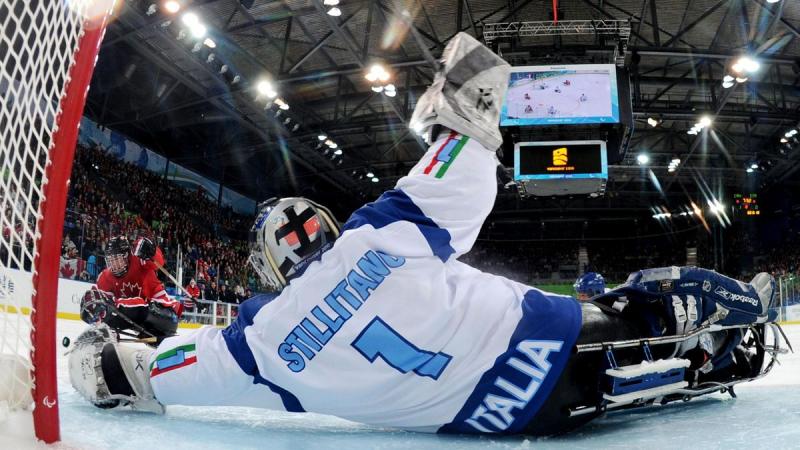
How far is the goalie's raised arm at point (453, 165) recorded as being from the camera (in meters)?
1.31

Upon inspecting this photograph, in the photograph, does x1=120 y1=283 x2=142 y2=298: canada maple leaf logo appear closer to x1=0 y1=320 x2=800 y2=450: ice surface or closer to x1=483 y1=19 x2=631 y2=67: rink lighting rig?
x1=0 y1=320 x2=800 y2=450: ice surface

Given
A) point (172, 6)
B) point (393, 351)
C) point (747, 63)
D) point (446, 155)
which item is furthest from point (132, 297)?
point (747, 63)

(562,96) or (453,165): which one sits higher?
(562,96)

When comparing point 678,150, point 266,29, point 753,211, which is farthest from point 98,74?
point 753,211

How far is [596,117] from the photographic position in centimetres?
722

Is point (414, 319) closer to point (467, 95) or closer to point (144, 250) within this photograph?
point (467, 95)

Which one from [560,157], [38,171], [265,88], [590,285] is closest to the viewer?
[38,171]

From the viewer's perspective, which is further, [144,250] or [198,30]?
[198,30]

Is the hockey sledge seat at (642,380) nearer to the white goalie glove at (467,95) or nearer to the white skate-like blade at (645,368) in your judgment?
the white skate-like blade at (645,368)

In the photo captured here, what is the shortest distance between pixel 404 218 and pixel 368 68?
8.96 m

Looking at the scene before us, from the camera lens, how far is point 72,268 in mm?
6539

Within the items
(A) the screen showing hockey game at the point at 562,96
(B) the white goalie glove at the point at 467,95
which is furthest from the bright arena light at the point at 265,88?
(B) the white goalie glove at the point at 467,95

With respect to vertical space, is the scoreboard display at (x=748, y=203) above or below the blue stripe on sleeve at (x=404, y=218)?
above

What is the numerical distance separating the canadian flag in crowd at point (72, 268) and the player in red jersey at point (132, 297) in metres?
3.85
